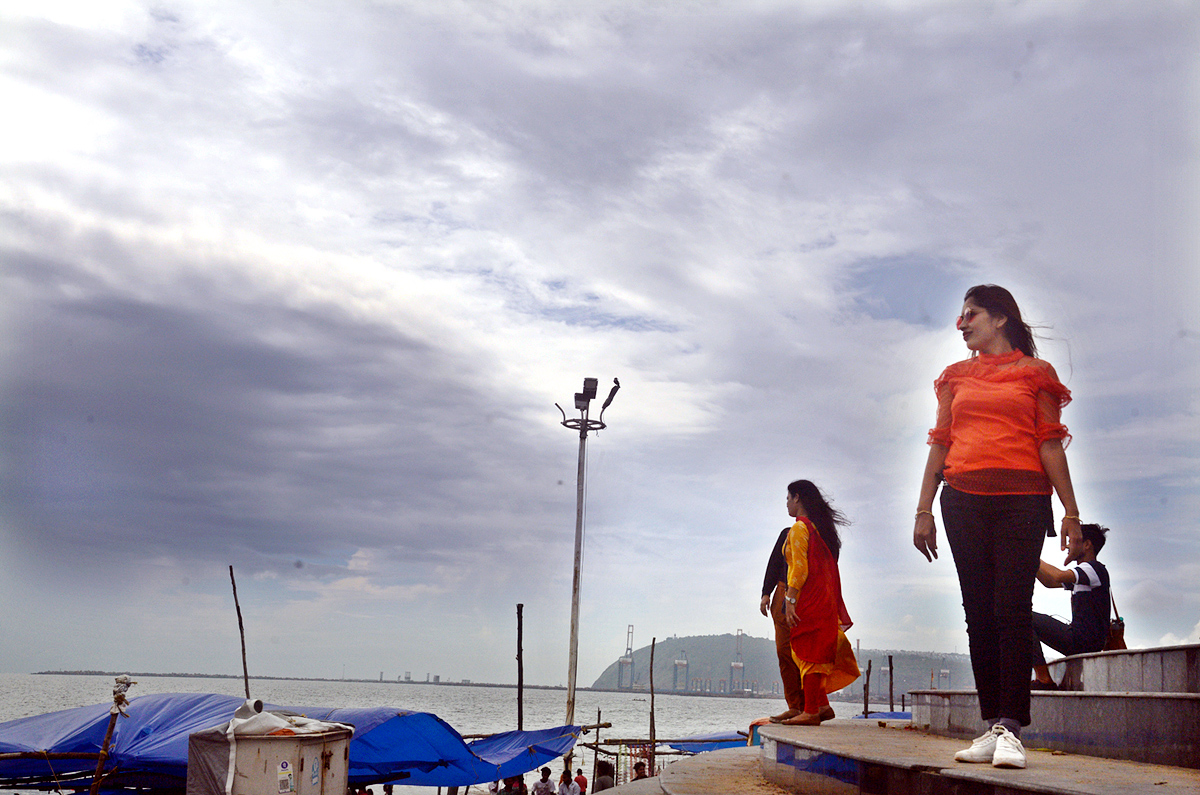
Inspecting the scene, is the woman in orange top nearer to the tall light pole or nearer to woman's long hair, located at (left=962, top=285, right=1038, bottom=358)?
woman's long hair, located at (left=962, top=285, right=1038, bottom=358)

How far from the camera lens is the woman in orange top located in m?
3.48

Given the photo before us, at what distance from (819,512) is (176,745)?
8546 mm

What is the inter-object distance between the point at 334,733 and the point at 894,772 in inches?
257

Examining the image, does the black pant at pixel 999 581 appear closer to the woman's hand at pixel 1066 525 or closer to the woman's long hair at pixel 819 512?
the woman's hand at pixel 1066 525

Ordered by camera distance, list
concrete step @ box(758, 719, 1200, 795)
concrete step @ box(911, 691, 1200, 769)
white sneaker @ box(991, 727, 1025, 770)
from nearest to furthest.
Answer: concrete step @ box(758, 719, 1200, 795) < white sneaker @ box(991, 727, 1025, 770) < concrete step @ box(911, 691, 1200, 769)

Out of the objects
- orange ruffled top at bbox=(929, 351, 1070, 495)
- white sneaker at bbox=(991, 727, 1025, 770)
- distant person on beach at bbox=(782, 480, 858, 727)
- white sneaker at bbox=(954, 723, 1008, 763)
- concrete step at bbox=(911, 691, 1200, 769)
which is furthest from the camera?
distant person on beach at bbox=(782, 480, 858, 727)

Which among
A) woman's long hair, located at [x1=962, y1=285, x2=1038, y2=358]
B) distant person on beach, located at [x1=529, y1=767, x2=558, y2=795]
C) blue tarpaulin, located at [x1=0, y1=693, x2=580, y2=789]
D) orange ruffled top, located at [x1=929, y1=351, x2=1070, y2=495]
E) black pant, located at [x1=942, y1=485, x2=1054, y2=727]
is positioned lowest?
distant person on beach, located at [x1=529, y1=767, x2=558, y2=795]

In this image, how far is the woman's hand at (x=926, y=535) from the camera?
384cm

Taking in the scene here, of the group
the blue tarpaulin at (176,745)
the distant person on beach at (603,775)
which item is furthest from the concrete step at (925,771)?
the distant person on beach at (603,775)

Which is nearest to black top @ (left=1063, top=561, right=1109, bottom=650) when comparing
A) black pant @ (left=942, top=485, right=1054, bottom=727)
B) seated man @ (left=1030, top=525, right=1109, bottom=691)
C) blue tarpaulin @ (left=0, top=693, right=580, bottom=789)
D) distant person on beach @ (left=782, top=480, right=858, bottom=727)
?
seated man @ (left=1030, top=525, right=1109, bottom=691)

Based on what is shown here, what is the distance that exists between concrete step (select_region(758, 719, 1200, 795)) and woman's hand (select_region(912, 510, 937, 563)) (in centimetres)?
84

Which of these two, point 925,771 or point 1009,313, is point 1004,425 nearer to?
point 1009,313

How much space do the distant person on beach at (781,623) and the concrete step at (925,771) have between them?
1211 millimetres

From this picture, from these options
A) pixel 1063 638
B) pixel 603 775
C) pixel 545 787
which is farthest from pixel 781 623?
pixel 603 775
